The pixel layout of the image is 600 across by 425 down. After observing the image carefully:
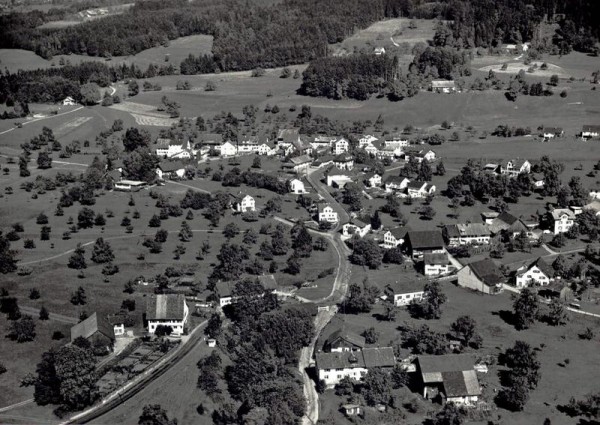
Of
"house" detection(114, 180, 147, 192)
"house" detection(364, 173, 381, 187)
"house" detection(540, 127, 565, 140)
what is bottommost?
"house" detection(540, 127, 565, 140)

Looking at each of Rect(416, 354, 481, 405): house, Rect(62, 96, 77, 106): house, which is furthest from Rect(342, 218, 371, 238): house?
Rect(62, 96, 77, 106): house

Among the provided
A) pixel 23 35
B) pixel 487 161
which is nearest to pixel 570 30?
pixel 487 161

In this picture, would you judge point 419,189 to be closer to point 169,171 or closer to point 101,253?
point 169,171

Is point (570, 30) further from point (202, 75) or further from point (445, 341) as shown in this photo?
point (445, 341)

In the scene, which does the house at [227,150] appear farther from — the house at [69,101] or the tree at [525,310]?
the tree at [525,310]

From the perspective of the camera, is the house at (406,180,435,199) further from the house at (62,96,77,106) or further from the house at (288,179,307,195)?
the house at (62,96,77,106)

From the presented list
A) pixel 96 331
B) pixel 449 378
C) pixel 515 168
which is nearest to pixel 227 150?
pixel 515 168
